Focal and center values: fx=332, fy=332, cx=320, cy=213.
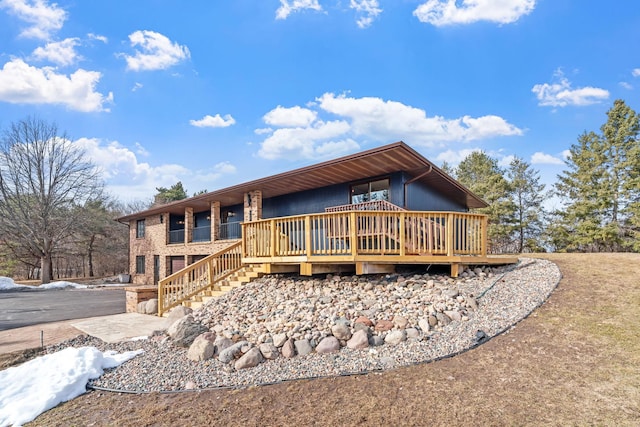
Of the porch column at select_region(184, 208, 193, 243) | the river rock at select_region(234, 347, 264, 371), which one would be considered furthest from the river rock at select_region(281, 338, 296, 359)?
the porch column at select_region(184, 208, 193, 243)

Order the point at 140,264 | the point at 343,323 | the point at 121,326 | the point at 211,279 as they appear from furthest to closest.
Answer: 1. the point at 140,264
2. the point at 211,279
3. the point at 121,326
4. the point at 343,323

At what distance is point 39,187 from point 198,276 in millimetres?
23336

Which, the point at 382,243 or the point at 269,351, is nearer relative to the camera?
the point at 269,351

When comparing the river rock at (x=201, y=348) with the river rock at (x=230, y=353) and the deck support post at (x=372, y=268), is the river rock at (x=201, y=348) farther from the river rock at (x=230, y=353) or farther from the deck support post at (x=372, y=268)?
the deck support post at (x=372, y=268)

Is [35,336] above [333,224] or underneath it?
underneath

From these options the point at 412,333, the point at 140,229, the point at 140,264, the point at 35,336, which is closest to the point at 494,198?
the point at 412,333

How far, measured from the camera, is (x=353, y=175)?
11227 mm

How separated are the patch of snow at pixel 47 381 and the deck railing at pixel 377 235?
152 inches

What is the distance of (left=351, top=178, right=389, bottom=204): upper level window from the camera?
37.6ft

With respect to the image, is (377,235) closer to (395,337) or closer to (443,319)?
(443,319)

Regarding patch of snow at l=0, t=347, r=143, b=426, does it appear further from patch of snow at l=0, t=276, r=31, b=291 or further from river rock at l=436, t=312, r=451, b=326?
patch of snow at l=0, t=276, r=31, b=291

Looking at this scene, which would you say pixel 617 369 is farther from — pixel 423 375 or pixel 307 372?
pixel 307 372

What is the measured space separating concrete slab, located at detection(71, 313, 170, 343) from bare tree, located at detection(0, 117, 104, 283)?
63.7ft

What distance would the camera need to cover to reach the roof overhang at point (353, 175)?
29.6 feet
